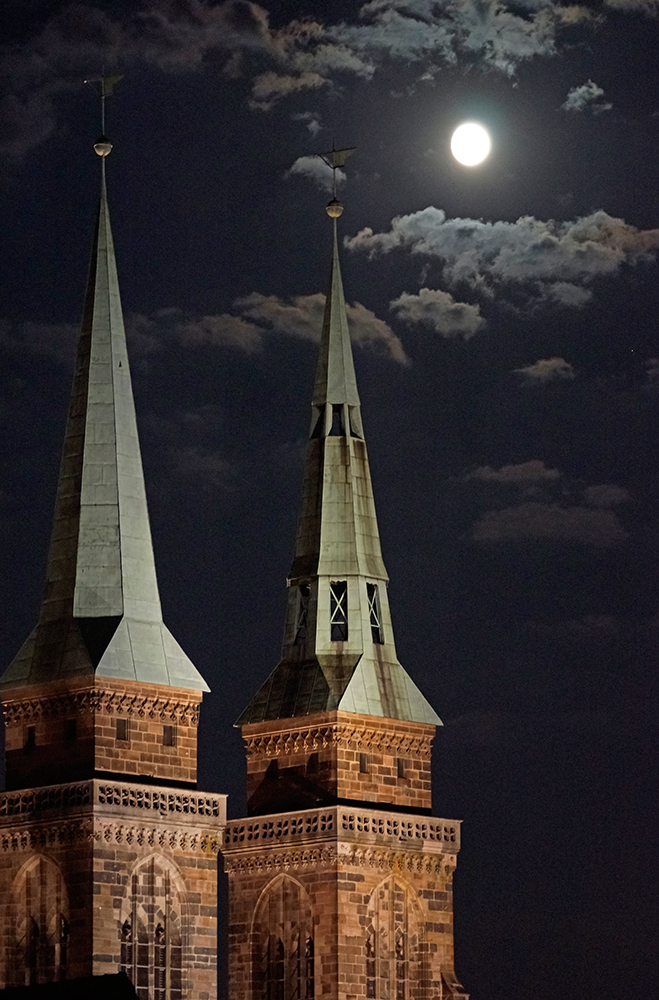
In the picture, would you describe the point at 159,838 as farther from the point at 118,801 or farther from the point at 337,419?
the point at 337,419

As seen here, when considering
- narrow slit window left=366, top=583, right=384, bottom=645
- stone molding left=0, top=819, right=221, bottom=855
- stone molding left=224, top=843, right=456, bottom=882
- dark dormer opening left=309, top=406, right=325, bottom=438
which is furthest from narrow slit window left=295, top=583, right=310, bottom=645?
stone molding left=0, top=819, right=221, bottom=855

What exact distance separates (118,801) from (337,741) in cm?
888

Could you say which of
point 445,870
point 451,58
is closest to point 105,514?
point 445,870

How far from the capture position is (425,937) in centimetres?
10450

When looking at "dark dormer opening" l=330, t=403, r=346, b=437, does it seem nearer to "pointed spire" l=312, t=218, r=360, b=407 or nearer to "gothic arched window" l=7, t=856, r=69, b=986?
"pointed spire" l=312, t=218, r=360, b=407

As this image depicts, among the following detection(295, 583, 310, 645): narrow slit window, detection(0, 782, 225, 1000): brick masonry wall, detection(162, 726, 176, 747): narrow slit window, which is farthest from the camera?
detection(295, 583, 310, 645): narrow slit window

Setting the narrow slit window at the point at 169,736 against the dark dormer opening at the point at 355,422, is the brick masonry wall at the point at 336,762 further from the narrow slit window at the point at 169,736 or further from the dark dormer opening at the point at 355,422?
the dark dormer opening at the point at 355,422

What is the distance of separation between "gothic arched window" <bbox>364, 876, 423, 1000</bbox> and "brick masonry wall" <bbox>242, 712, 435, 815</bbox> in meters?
2.89

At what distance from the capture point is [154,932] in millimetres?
98375

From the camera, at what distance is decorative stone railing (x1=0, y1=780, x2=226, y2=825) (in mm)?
97562

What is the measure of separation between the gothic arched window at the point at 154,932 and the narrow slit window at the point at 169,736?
3457mm

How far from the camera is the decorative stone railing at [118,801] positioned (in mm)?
97562

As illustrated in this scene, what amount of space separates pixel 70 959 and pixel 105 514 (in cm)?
1326

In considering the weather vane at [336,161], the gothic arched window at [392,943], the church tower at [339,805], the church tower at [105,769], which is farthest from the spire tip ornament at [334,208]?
the gothic arched window at [392,943]
